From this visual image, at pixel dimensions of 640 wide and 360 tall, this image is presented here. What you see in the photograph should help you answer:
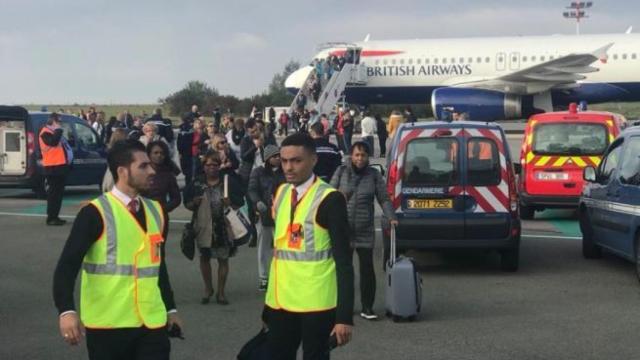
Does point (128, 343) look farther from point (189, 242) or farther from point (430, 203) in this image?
point (430, 203)

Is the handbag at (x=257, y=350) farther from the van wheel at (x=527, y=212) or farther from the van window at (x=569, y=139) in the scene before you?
the van wheel at (x=527, y=212)

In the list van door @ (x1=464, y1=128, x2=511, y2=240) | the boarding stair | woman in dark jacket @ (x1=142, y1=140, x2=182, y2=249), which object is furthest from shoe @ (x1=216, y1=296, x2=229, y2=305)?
the boarding stair

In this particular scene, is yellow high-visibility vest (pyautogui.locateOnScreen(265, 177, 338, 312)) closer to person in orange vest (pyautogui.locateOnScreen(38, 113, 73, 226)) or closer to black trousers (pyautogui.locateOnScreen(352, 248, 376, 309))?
black trousers (pyautogui.locateOnScreen(352, 248, 376, 309))

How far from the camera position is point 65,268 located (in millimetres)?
4434

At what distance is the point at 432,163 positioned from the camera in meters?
10.8

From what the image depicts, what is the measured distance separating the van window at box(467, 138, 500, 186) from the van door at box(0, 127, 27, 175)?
1126cm

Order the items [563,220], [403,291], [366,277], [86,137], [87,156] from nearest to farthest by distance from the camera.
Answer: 1. [403,291]
2. [366,277]
3. [563,220]
4. [87,156]
5. [86,137]

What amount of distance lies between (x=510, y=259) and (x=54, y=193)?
7.70 metres

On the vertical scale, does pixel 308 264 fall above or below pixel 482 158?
below

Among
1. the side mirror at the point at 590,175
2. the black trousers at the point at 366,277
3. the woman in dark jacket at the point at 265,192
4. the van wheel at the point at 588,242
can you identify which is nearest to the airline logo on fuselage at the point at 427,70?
the van wheel at the point at 588,242

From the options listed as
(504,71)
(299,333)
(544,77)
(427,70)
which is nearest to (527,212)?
(299,333)

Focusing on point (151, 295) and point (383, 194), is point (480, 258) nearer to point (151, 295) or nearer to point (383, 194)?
point (383, 194)

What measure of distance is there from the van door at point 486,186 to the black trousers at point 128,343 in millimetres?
6482

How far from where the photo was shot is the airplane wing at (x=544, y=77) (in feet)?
124
